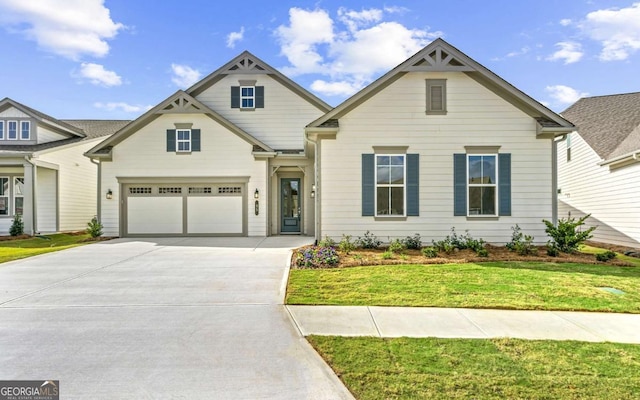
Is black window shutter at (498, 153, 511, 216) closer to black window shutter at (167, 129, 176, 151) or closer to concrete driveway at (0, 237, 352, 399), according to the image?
concrete driveway at (0, 237, 352, 399)

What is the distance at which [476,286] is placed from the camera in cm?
675

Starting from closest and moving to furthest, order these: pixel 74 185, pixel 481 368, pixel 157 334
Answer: pixel 481 368 < pixel 157 334 < pixel 74 185

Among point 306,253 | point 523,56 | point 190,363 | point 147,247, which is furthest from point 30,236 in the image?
point 523,56

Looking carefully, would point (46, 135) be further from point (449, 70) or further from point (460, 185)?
point (460, 185)

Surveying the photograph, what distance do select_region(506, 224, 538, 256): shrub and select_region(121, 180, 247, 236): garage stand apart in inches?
393

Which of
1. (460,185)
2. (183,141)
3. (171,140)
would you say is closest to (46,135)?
(171,140)

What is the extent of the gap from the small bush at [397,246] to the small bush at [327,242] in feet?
5.82

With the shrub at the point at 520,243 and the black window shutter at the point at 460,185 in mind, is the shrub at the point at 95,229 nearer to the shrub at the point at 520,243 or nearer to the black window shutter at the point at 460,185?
the black window shutter at the point at 460,185

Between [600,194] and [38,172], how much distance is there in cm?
2541

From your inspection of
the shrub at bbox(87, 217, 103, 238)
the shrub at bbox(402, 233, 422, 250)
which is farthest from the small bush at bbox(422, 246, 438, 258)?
the shrub at bbox(87, 217, 103, 238)

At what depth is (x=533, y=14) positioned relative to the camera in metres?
13.1

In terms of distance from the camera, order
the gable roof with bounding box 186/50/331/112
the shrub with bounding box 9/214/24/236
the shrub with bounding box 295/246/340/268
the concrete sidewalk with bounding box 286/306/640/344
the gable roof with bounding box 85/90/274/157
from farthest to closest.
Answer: the gable roof with bounding box 186/50/331/112 → the shrub with bounding box 9/214/24/236 → the gable roof with bounding box 85/90/274/157 → the shrub with bounding box 295/246/340/268 → the concrete sidewalk with bounding box 286/306/640/344

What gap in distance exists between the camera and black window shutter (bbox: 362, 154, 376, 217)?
1113 centimetres

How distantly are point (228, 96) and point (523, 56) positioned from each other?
45.3 feet
